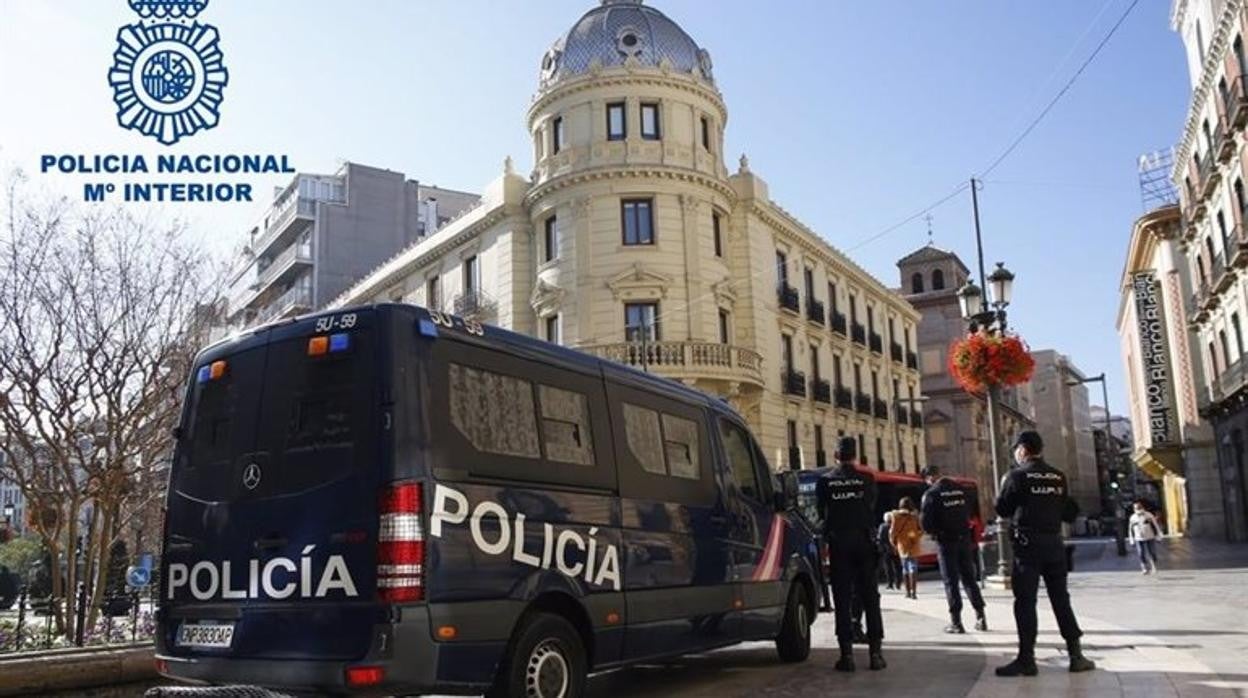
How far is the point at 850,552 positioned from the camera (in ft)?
28.0

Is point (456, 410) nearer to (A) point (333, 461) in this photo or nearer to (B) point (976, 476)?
(A) point (333, 461)

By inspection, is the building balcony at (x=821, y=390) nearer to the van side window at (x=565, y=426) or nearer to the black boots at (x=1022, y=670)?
the black boots at (x=1022, y=670)

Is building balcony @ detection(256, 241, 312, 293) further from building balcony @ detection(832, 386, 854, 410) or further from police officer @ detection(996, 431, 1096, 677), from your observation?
police officer @ detection(996, 431, 1096, 677)

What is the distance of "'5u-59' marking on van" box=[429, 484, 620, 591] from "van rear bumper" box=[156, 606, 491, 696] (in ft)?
1.69

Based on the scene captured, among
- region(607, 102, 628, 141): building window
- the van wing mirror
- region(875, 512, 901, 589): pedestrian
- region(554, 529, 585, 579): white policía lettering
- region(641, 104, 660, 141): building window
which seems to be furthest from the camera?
region(641, 104, 660, 141): building window

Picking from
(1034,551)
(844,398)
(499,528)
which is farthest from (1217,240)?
(499,528)

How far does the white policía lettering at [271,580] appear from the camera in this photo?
18.2 ft

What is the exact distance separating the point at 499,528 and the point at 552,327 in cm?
2609

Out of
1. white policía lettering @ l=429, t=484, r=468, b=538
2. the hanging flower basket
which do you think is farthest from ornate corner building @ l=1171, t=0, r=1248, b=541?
white policía lettering @ l=429, t=484, r=468, b=538

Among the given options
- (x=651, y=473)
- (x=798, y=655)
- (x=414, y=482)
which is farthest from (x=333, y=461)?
(x=798, y=655)

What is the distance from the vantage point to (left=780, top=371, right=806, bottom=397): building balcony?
35.5 meters

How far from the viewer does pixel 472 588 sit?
5.62m

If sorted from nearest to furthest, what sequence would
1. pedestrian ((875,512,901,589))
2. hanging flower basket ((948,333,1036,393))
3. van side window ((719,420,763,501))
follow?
van side window ((719,420,763,501)) < hanging flower basket ((948,333,1036,393)) < pedestrian ((875,512,901,589))

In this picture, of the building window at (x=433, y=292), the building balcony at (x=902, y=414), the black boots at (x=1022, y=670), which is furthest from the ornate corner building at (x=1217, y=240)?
the building window at (x=433, y=292)
